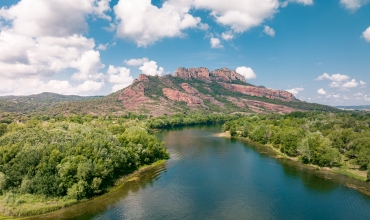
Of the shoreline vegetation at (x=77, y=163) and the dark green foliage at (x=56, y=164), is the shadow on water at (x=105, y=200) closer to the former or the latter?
the shoreline vegetation at (x=77, y=163)

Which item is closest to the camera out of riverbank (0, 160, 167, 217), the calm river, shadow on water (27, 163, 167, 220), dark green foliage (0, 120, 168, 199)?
riverbank (0, 160, 167, 217)

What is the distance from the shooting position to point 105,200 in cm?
4722

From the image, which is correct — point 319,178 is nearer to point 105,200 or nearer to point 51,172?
point 105,200

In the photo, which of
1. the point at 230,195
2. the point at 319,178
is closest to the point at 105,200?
the point at 230,195

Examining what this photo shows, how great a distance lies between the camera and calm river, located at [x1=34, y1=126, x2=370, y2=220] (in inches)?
1672

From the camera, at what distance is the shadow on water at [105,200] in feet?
135

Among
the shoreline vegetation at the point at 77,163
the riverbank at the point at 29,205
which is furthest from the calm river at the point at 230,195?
the shoreline vegetation at the point at 77,163

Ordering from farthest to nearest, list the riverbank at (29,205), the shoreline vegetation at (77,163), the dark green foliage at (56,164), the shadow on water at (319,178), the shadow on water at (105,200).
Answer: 1. the shadow on water at (319,178)
2. the dark green foliage at (56,164)
3. the shoreline vegetation at (77,163)
4. the shadow on water at (105,200)
5. the riverbank at (29,205)

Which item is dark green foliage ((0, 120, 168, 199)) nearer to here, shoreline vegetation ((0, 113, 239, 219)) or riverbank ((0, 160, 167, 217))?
shoreline vegetation ((0, 113, 239, 219))

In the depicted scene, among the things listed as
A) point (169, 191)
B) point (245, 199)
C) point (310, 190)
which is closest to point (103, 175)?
point (169, 191)

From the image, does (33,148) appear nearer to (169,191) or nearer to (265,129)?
(169,191)

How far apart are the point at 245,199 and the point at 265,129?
69.4 metres

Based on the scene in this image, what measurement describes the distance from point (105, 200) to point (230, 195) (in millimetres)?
25391

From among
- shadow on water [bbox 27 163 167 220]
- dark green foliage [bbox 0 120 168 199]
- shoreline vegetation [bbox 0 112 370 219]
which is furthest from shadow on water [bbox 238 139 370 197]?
dark green foliage [bbox 0 120 168 199]
